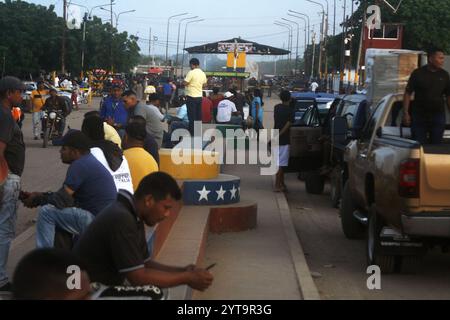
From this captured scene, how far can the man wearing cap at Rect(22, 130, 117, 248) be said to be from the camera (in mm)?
7785

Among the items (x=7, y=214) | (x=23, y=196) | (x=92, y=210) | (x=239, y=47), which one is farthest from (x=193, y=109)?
(x=239, y=47)

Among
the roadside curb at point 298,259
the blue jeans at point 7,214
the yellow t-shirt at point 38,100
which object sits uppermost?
the yellow t-shirt at point 38,100

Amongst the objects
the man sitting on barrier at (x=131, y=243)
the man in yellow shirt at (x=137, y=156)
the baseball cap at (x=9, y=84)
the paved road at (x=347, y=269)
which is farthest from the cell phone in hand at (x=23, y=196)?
the paved road at (x=347, y=269)

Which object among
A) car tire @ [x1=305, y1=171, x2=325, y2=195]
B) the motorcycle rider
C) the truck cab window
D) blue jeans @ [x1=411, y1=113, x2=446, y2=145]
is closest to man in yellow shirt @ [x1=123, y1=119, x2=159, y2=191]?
the truck cab window

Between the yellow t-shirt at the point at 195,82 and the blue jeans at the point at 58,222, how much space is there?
1106 cm

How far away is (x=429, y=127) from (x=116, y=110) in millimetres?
7170

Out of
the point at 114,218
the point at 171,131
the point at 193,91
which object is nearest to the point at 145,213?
the point at 114,218

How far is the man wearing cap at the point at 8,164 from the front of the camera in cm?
852

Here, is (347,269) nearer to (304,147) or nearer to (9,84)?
(9,84)

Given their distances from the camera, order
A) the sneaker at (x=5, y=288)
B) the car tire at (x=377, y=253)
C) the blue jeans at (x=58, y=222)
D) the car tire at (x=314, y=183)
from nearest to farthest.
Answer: the blue jeans at (x=58, y=222)
the sneaker at (x=5, y=288)
the car tire at (x=377, y=253)
the car tire at (x=314, y=183)

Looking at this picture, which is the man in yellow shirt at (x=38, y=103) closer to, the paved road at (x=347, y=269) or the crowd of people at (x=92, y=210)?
the paved road at (x=347, y=269)

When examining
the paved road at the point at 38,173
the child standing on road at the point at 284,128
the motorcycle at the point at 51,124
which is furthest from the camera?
the motorcycle at the point at 51,124

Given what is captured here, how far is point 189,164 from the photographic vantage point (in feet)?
45.0

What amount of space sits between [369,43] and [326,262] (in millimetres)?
43864
